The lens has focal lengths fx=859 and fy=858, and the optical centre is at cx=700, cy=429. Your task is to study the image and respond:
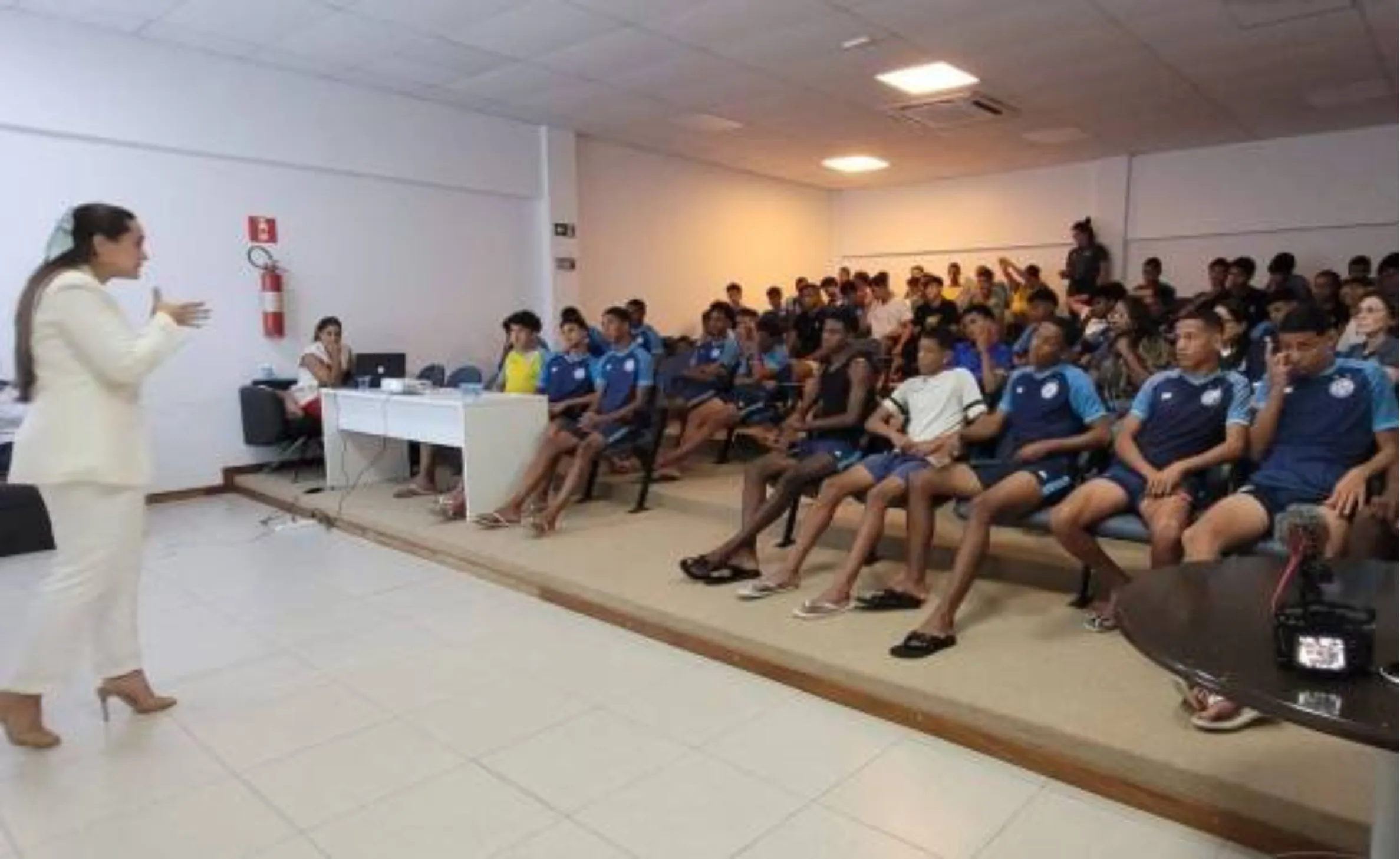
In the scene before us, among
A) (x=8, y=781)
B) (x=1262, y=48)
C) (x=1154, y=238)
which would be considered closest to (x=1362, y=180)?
(x=1154, y=238)

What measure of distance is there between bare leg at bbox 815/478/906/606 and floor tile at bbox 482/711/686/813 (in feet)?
3.10

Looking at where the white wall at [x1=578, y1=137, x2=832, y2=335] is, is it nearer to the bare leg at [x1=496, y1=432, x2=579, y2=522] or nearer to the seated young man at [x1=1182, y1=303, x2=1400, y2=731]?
the bare leg at [x1=496, y1=432, x2=579, y2=522]

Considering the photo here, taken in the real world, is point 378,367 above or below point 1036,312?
below

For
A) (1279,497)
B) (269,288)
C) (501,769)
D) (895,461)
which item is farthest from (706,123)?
(501,769)

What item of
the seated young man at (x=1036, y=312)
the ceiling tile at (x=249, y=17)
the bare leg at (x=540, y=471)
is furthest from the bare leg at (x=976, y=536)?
the ceiling tile at (x=249, y=17)

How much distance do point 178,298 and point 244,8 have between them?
6.42 ft

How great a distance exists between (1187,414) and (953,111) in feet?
15.4

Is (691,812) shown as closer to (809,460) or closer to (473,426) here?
(809,460)

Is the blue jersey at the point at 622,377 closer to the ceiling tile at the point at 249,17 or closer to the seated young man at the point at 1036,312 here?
the seated young man at the point at 1036,312

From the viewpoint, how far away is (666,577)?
3.54 metres

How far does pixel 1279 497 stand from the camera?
2.51 m

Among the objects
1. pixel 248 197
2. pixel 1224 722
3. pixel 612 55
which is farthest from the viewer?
pixel 248 197

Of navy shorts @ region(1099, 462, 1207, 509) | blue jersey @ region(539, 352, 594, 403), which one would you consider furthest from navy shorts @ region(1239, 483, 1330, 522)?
blue jersey @ region(539, 352, 594, 403)

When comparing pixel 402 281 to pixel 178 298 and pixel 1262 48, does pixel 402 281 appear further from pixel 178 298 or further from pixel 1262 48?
pixel 1262 48
